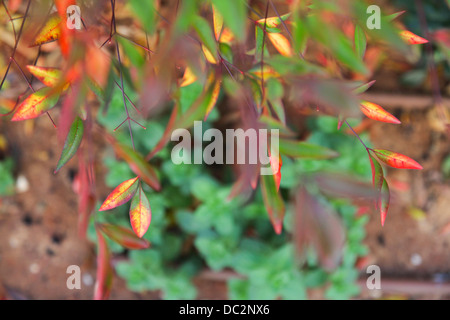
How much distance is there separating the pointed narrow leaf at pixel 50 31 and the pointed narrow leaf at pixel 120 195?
0.71 ft

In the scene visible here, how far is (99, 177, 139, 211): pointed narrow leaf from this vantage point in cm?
52

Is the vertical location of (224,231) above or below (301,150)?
below

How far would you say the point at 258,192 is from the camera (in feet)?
4.04

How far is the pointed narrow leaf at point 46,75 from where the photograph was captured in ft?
1.72

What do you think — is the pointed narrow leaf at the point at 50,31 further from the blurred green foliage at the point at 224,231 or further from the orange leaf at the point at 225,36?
the blurred green foliage at the point at 224,231

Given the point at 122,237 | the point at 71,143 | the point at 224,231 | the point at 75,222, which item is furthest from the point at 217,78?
the point at 75,222

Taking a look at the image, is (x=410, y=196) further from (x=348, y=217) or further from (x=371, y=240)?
(x=348, y=217)

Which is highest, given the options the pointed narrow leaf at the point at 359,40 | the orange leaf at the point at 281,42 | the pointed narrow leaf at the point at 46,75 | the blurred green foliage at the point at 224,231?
the orange leaf at the point at 281,42

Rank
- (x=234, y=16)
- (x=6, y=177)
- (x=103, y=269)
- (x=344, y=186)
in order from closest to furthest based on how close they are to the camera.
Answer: (x=234, y=16) < (x=344, y=186) < (x=103, y=269) < (x=6, y=177)

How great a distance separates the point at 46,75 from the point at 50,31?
65mm

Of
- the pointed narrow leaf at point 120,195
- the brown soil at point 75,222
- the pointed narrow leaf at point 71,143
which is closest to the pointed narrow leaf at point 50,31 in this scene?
the pointed narrow leaf at point 71,143

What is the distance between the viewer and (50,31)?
49 cm

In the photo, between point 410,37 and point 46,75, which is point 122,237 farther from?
point 410,37

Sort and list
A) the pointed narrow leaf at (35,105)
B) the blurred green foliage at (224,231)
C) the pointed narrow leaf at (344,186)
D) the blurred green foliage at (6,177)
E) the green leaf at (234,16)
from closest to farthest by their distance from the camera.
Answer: the green leaf at (234,16) < the pointed narrow leaf at (344,186) < the pointed narrow leaf at (35,105) < the blurred green foliage at (224,231) < the blurred green foliage at (6,177)
